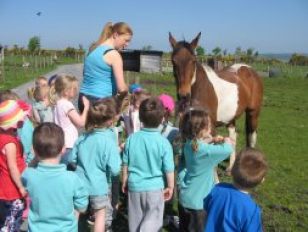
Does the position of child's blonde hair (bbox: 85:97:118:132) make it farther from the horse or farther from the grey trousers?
the horse

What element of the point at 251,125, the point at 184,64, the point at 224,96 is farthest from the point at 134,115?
the point at 251,125

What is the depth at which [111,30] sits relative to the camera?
4.32m

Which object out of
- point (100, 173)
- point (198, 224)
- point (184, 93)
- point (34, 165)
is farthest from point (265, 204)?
point (34, 165)

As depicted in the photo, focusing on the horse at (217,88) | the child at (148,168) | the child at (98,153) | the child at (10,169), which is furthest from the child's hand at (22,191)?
the horse at (217,88)

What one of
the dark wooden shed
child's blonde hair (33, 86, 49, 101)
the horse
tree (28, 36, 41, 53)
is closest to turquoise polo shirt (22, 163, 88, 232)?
child's blonde hair (33, 86, 49, 101)

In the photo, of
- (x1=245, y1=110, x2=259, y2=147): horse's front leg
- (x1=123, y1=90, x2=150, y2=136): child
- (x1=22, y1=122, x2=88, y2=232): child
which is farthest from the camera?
(x1=245, y1=110, x2=259, y2=147): horse's front leg

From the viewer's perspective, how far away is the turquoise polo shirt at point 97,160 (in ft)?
12.1

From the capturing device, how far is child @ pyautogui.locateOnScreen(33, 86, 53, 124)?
5418 mm

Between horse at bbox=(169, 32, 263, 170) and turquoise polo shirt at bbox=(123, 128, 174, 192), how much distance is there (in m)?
1.84

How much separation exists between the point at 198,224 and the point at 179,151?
26.0 inches

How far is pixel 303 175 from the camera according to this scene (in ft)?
24.1

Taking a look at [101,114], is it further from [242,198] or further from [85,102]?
[242,198]

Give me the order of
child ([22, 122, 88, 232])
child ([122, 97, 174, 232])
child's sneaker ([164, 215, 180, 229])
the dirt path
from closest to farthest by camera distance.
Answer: child ([22, 122, 88, 232]) → child ([122, 97, 174, 232]) → child's sneaker ([164, 215, 180, 229]) → the dirt path

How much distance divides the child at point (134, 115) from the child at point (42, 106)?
36.1 inches
